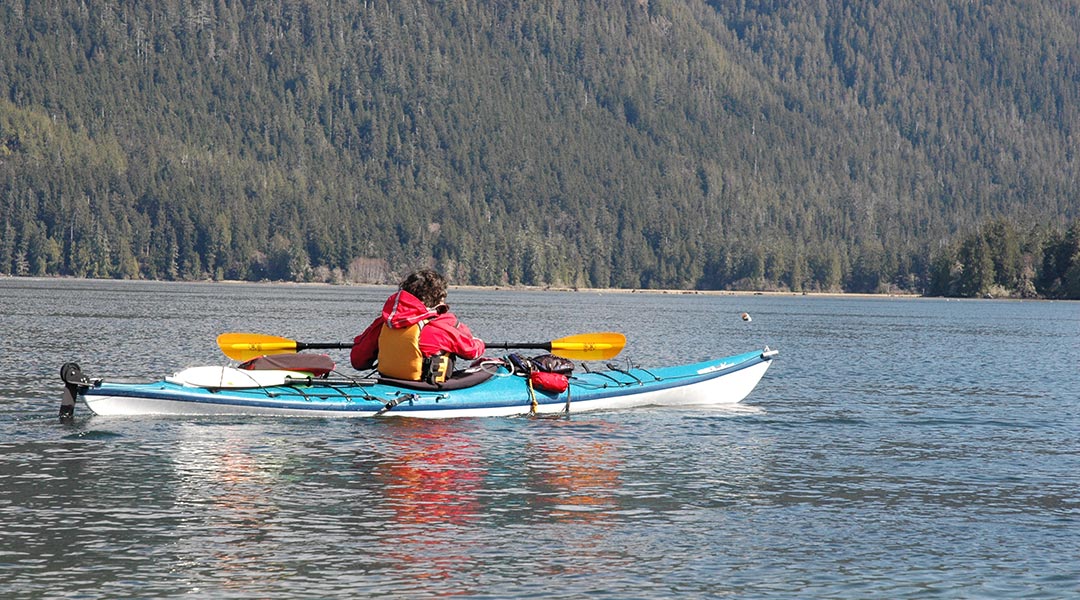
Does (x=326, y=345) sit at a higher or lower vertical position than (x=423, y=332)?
lower

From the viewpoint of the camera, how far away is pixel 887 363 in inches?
2124

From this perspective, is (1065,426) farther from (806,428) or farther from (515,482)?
(515,482)

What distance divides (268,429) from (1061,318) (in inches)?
4236

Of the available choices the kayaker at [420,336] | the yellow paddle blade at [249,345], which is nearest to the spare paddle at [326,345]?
the yellow paddle blade at [249,345]

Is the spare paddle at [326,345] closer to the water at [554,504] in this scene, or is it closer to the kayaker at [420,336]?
the kayaker at [420,336]

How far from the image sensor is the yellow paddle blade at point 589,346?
1241 inches

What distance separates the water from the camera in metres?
15.1

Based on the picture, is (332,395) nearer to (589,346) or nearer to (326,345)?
(326,345)

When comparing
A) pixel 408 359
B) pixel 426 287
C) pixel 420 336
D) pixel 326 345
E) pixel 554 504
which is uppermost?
pixel 426 287

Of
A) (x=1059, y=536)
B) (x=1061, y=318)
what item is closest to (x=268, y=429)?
(x=1059, y=536)

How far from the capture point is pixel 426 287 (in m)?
27.0

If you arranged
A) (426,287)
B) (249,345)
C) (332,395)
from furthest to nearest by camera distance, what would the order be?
(249,345) → (332,395) → (426,287)

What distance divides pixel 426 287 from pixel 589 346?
19.3ft

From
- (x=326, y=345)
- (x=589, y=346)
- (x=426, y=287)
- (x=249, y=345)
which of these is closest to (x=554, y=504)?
(x=426, y=287)
